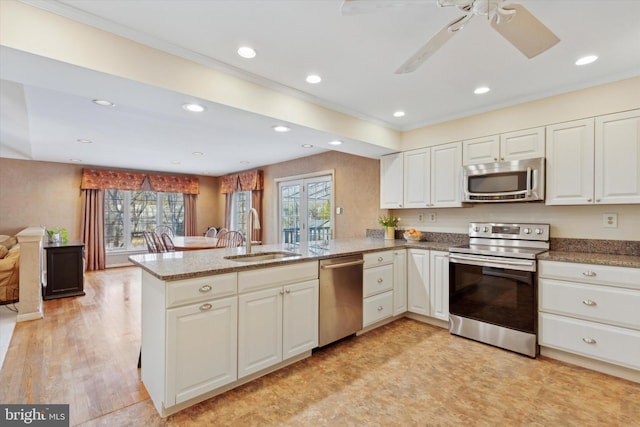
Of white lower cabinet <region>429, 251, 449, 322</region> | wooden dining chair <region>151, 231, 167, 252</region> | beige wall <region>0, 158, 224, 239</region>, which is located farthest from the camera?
beige wall <region>0, 158, 224, 239</region>

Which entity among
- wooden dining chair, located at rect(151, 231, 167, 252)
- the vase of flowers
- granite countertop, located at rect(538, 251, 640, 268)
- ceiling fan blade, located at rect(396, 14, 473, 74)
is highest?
ceiling fan blade, located at rect(396, 14, 473, 74)

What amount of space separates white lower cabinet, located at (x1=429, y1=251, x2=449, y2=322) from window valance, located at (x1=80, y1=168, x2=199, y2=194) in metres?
6.55

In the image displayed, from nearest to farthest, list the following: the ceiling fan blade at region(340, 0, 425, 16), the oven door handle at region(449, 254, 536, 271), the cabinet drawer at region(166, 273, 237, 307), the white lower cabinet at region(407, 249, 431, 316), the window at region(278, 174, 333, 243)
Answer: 1. the ceiling fan blade at region(340, 0, 425, 16)
2. the cabinet drawer at region(166, 273, 237, 307)
3. the oven door handle at region(449, 254, 536, 271)
4. the white lower cabinet at region(407, 249, 431, 316)
5. the window at region(278, 174, 333, 243)

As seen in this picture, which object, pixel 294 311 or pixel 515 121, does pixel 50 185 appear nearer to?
pixel 294 311

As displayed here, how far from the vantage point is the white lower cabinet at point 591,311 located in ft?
7.25

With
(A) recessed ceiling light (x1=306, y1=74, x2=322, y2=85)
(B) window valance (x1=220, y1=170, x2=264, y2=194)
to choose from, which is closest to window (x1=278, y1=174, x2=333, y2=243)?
(B) window valance (x1=220, y1=170, x2=264, y2=194)

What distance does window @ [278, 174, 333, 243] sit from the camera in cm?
528

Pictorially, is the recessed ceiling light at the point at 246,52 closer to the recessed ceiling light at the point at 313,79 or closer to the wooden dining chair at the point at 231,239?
the recessed ceiling light at the point at 313,79

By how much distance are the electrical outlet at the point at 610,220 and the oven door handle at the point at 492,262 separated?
2.70 ft

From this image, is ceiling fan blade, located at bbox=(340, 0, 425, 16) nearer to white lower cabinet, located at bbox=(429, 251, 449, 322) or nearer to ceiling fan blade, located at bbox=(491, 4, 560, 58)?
ceiling fan blade, located at bbox=(491, 4, 560, 58)

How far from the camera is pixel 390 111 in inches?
130

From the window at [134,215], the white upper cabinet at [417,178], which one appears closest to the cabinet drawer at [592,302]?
the white upper cabinet at [417,178]

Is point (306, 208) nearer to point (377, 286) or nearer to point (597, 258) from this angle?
point (377, 286)

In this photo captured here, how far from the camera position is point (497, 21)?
1.44 m
